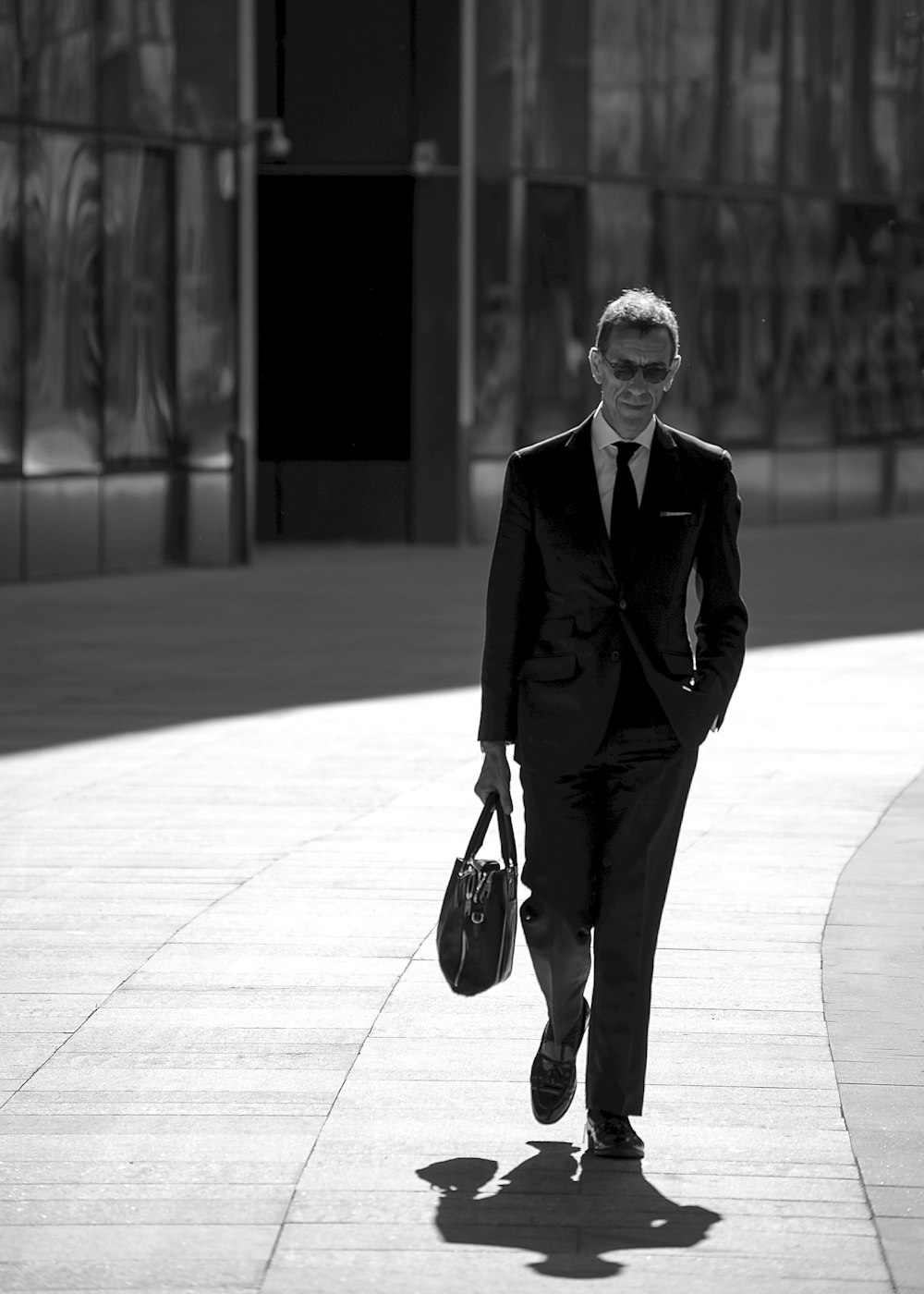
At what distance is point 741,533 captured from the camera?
92.9ft

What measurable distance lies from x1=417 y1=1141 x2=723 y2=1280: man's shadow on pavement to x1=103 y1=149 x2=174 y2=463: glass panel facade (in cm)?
1737

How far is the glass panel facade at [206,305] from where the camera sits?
874 inches

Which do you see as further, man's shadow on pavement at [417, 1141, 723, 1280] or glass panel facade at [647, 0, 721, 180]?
glass panel facade at [647, 0, 721, 180]

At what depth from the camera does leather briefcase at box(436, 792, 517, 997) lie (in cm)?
469

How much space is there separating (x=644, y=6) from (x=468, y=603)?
37.8ft

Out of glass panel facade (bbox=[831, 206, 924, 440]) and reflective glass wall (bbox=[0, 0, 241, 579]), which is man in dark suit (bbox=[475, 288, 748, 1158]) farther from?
glass panel facade (bbox=[831, 206, 924, 440])

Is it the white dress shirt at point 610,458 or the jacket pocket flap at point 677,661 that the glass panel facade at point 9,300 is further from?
the jacket pocket flap at point 677,661

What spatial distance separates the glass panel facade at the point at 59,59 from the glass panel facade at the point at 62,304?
9.6 inches

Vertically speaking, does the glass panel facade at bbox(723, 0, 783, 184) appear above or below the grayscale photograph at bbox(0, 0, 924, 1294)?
A: above

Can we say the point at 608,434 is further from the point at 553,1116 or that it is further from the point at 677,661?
the point at 553,1116

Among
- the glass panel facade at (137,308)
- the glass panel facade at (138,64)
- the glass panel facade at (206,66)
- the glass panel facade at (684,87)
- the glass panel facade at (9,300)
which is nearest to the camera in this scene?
the glass panel facade at (9,300)

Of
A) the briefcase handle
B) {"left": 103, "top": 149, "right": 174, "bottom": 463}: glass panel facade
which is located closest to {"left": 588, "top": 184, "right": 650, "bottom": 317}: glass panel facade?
{"left": 103, "top": 149, "right": 174, "bottom": 463}: glass panel facade

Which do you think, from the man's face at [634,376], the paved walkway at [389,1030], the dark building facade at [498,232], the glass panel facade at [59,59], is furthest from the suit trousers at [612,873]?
the dark building facade at [498,232]

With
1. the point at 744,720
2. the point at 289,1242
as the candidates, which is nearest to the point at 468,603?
the point at 744,720
